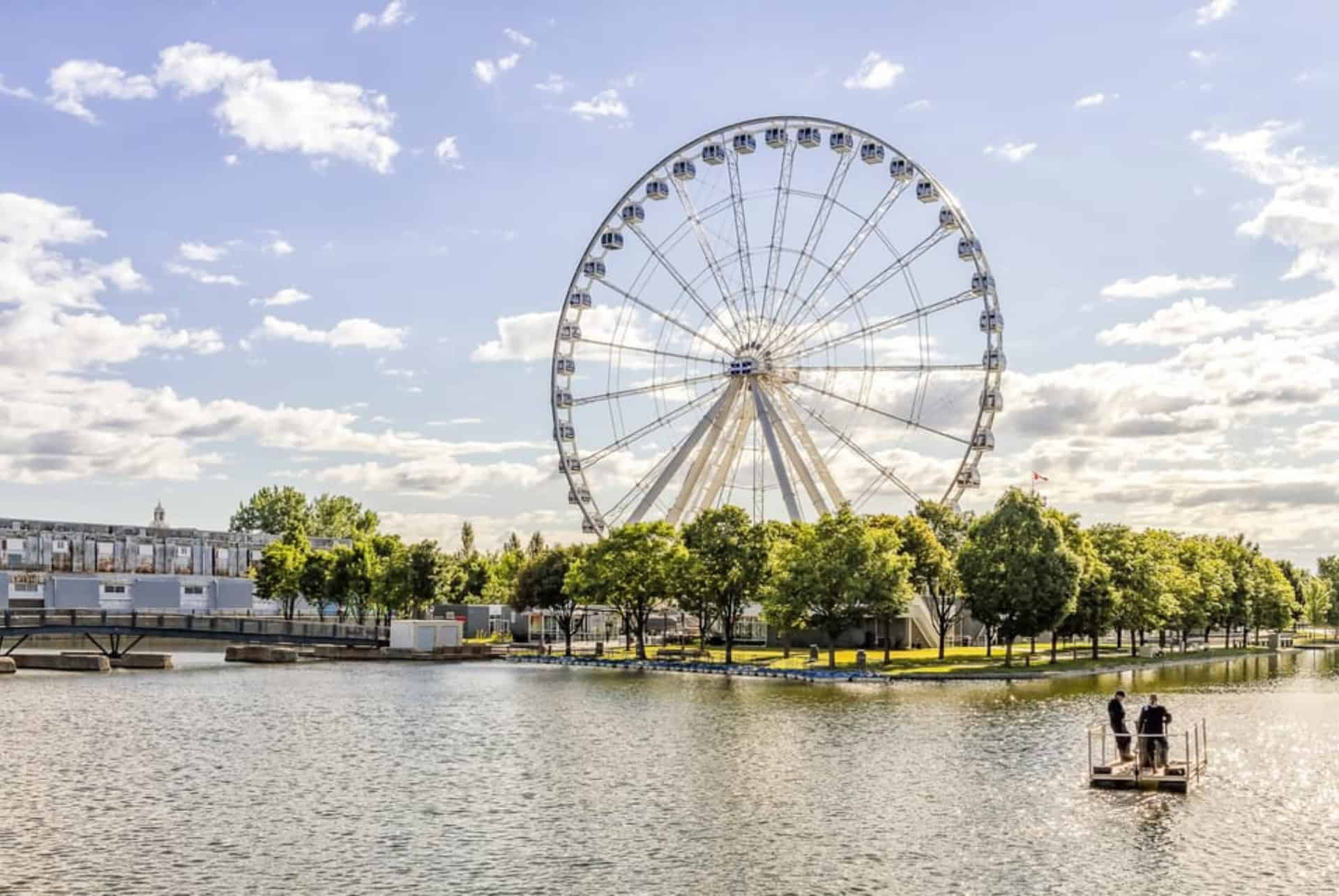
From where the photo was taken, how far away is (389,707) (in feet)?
263

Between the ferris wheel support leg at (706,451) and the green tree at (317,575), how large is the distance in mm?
62474

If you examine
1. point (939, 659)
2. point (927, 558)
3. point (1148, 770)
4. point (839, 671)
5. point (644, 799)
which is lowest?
point (644, 799)

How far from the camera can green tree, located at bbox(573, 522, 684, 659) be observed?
12050 cm

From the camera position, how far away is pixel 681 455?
120 m

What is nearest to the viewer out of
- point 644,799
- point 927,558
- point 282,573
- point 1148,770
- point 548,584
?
point 644,799

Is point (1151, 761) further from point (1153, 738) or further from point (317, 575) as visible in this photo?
point (317, 575)

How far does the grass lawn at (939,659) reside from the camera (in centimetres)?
10619

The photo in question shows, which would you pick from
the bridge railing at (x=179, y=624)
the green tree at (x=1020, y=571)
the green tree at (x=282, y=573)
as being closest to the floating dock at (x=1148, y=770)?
the green tree at (x=1020, y=571)

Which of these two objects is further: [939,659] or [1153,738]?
[939,659]

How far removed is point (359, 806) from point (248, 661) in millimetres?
81001

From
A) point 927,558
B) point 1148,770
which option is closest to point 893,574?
point 927,558

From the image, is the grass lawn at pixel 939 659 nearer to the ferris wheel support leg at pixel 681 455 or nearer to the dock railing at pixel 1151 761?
the ferris wheel support leg at pixel 681 455

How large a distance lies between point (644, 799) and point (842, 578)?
57.3m

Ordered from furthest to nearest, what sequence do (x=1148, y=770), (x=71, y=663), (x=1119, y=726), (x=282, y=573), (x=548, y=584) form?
(x=282, y=573) < (x=548, y=584) < (x=71, y=663) < (x=1119, y=726) < (x=1148, y=770)
